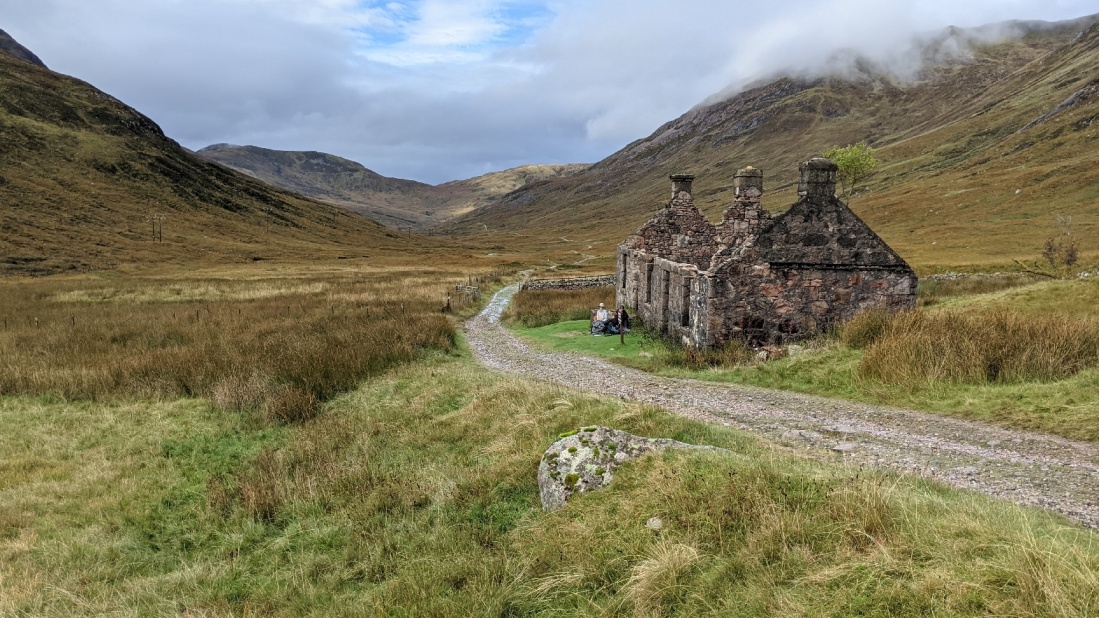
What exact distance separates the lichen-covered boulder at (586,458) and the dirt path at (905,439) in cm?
264

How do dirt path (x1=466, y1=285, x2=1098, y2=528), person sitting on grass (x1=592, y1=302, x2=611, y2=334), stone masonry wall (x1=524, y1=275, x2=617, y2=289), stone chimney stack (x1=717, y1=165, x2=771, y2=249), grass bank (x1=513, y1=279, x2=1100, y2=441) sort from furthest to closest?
stone masonry wall (x1=524, y1=275, x2=617, y2=289)
person sitting on grass (x1=592, y1=302, x2=611, y2=334)
stone chimney stack (x1=717, y1=165, x2=771, y2=249)
grass bank (x1=513, y1=279, x2=1100, y2=441)
dirt path (x1=466, y1=285, x2=1098, y2=528)

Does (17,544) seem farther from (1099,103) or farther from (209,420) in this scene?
(1099,103)

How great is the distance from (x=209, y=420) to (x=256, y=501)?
454 centimetres

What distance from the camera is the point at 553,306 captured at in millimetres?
26141

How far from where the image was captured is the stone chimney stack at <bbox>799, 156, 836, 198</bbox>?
47.7ft

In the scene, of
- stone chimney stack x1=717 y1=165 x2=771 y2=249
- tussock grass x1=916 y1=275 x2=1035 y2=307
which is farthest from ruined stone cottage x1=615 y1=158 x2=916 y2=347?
tussock grass x1=916 y1=275 x2=1035 y2=307

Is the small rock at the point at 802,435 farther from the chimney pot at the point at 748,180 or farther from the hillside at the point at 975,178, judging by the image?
the hillside at the point at 975,178

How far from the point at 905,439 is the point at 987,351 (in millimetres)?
3618

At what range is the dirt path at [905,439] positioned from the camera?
235 inches

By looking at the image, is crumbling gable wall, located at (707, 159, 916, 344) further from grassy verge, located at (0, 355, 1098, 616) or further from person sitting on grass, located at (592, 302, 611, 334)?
grassy verge, located at (0, 355, 1098, 616)

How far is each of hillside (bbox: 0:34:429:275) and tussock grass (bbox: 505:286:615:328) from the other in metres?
46.6

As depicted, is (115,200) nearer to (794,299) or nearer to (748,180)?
(748,180)

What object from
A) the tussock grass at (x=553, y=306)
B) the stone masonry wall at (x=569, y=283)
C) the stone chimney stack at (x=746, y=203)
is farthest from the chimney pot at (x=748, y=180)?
the stone masonry wall at (x=569, y=283)

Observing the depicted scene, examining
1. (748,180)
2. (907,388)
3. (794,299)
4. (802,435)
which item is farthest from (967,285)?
(802,435)
